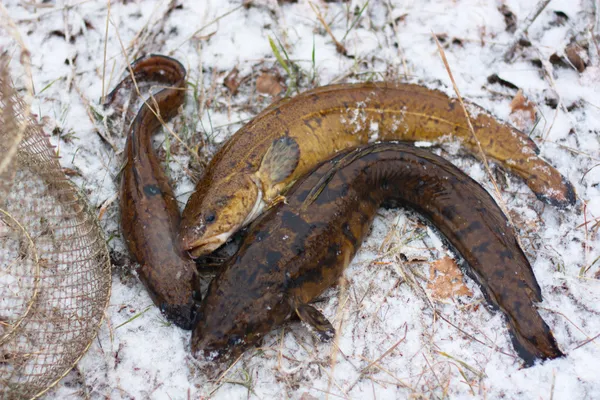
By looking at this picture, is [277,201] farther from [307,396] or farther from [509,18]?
[509,18]

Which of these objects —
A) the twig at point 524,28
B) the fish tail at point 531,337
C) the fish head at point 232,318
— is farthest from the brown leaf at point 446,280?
the twig at point 524,28

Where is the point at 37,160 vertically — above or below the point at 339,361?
above

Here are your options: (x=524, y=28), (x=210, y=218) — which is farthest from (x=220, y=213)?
(x=524, y=28)

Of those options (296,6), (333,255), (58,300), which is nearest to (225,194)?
(333,255)

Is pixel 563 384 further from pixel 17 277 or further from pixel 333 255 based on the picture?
pixel 17 277

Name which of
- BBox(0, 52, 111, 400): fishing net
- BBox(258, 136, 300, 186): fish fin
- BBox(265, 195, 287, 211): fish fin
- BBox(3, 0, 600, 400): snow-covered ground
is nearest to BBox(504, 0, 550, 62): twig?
BBox(3, 0, 600, 400): snow-covered ground

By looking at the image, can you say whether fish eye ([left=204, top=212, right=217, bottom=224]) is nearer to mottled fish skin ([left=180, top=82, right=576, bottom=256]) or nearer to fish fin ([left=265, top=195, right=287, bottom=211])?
mottled fish skin ([left=180, top=82, right=576, bottom=256])
